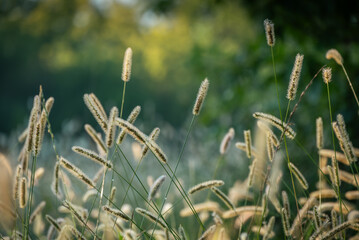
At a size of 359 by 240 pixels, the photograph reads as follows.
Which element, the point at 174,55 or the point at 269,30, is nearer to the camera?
the point at 269,30

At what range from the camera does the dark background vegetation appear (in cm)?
343

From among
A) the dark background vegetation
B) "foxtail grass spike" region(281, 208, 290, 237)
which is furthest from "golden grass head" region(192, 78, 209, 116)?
the dark background vegetation

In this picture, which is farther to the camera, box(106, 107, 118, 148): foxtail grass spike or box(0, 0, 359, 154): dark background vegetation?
box(0, 0, 359, 154): dark background vegetation

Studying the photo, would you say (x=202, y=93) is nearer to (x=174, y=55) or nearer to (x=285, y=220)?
(x=285, y=220)

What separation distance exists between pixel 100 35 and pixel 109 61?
166 inches

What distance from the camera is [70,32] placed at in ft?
62.8

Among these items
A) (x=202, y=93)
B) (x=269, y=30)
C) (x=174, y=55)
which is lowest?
(x=202, y=93)

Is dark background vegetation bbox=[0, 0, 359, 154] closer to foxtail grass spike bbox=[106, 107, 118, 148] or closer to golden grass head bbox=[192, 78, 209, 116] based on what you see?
golden grass head bbox=[192, 78, 209, 116]

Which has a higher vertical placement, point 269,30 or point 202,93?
point 269,30

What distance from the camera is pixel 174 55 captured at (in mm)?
19078

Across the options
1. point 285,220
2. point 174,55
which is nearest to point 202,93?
point 285,220

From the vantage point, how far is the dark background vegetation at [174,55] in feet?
11.3

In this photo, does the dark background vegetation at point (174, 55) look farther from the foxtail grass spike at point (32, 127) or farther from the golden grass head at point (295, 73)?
the foxtail grass spike at point (32, 127)

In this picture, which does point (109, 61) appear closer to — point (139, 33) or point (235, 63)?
point (139, 33)
